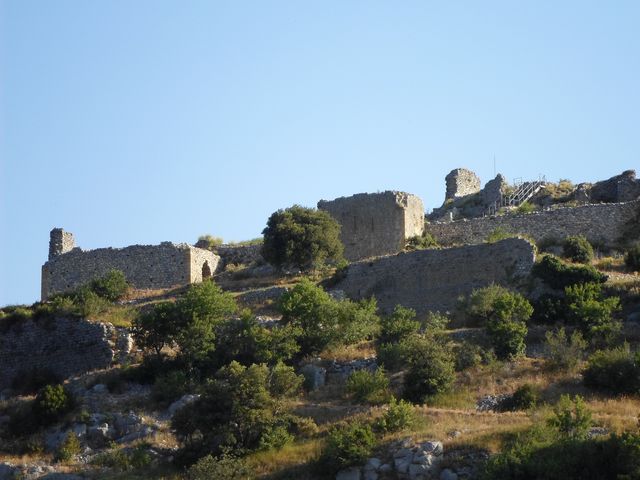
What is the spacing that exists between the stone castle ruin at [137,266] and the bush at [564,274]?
1502 cm

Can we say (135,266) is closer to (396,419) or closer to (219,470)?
(219,470)

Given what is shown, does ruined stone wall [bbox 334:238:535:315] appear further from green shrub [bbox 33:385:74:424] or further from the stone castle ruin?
green shrub [bbox 33:385:74:424]

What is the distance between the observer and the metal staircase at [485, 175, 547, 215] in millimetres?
58469

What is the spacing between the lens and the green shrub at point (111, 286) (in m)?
50.4

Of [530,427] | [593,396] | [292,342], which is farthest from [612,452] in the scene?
[292,342]

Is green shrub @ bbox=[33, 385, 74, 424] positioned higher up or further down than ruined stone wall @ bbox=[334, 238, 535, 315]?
further down

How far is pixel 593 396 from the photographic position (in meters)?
35.4

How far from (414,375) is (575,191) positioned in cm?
2252

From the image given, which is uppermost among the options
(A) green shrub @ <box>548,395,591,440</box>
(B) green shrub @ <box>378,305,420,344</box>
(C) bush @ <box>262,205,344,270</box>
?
(C) bush @ <box>262,205,344,270</box>

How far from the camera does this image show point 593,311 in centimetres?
4028

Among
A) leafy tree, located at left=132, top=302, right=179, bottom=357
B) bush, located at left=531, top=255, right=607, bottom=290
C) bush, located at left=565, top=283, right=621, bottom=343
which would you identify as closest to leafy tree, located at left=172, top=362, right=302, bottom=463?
leafy tree, located at left=132, top=302, right=179, bottom=357

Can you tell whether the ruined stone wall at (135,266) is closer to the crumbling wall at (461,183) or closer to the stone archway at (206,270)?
the stone archway at (206,270)

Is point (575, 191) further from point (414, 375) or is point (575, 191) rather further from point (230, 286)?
point (414, 375)

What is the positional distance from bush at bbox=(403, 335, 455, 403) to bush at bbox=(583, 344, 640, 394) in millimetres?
3582
